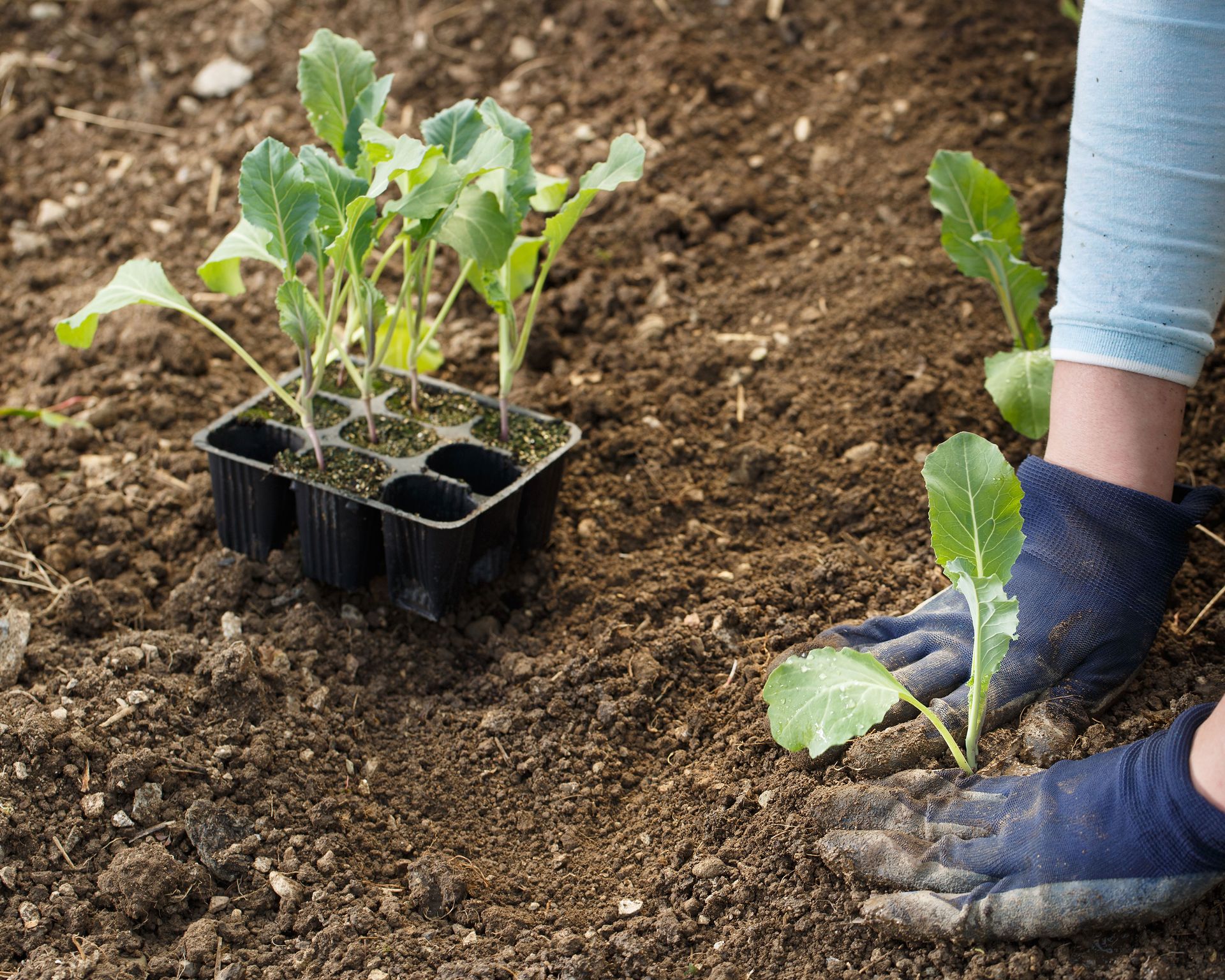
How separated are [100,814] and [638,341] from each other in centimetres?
140

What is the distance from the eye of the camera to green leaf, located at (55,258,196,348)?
1735 millimetres

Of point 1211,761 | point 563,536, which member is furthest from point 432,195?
point 1211,761

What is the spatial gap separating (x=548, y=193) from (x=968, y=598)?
3.14 feet

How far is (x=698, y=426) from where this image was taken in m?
2.30

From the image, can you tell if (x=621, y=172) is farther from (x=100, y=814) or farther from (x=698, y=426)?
(x=100, y=814)

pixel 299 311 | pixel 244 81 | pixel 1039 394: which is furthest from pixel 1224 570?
pixel 244 81

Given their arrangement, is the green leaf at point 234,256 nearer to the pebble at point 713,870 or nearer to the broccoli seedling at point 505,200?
the broccoli seedling at point 505,200

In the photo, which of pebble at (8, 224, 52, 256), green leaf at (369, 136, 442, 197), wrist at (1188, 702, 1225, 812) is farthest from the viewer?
pebble at (8, 224, 52, 256)

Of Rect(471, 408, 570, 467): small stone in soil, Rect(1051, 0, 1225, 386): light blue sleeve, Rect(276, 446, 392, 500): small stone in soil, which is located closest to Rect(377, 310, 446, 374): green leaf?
Rect(471, 408, 570, 467): small stone in soil

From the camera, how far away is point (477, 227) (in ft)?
5.74

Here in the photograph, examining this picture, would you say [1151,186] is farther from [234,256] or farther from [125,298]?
[125,298]

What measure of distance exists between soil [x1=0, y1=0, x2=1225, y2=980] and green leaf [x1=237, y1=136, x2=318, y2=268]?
567mm

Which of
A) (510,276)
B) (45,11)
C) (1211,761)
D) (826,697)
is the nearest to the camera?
(1211,761)

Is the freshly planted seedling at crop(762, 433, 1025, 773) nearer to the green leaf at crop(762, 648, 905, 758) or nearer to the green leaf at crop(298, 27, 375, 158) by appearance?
the green leaf at crop(762, 648, 905, 758)
